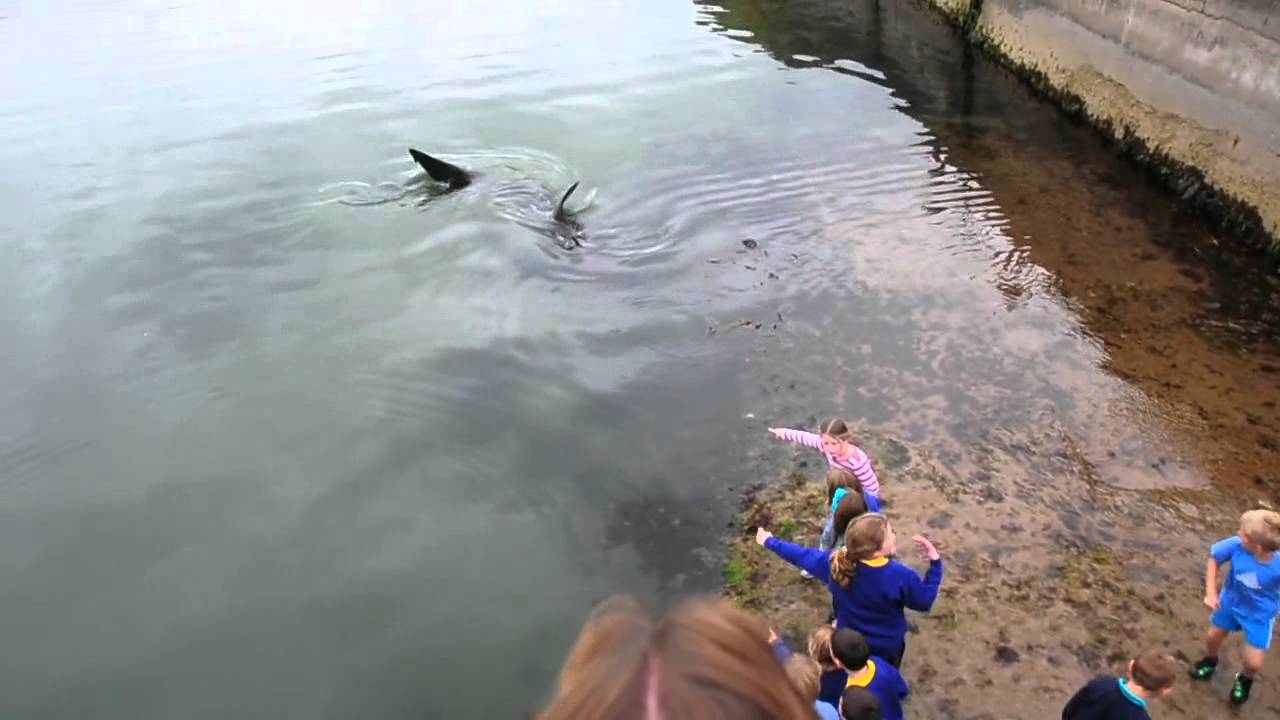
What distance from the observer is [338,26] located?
25.3 meters

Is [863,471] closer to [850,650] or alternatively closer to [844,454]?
[844,454]

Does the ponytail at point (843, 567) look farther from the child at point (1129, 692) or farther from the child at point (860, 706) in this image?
the child at point (1129, 692)

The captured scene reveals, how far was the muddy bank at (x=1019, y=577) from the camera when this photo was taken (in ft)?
17.5

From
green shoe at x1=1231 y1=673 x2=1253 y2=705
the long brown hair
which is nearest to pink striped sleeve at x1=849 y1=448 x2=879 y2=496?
green shoe at x1=1231 y1=673 x2=1253 y2=705

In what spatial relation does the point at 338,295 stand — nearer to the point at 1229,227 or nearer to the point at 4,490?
the point at 4,490

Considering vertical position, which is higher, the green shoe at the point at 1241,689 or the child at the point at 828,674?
the child at the point at 828,674

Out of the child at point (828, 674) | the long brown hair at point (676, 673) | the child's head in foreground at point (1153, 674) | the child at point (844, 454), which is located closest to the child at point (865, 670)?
the child at point (828, 674)

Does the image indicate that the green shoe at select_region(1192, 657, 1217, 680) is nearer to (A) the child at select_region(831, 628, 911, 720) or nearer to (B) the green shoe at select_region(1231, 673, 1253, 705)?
(B) the green shoe at select_region(1231, 673, 1253, 705)

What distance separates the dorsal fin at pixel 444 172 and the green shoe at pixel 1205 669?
11109 mm

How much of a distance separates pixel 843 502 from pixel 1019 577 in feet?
5.71

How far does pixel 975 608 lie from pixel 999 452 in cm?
185

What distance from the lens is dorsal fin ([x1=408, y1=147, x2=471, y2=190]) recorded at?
43.9 ft

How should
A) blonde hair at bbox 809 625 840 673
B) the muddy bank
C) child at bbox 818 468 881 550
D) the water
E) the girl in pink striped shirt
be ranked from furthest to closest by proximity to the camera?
the water, the girl in pink striped shirt, the muddy bank, child at bbox 818 468 881 550, blonde hair at bbox 809 625 840 673

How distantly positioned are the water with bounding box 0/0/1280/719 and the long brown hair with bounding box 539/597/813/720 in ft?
15.2
